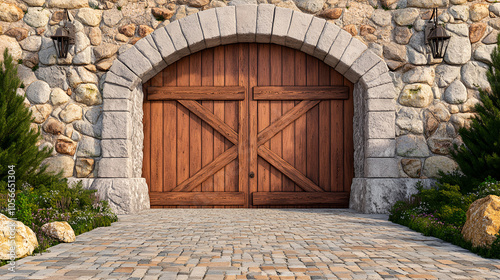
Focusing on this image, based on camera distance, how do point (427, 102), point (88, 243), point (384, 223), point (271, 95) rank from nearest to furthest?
point (88, 243), point (384, 223), point (427, 102), point (271, 95)

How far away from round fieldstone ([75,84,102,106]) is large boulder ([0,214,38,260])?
351 centimetres

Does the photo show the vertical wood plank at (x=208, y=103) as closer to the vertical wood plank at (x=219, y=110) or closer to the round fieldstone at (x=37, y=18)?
the vertical wood plank at (x=219, y=110)

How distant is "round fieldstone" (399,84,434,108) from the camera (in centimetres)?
668

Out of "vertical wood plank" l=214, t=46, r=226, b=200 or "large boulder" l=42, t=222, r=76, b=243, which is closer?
"large boulder" l=42, t=222, r=76, b=243

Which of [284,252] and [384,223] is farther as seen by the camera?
[384,223]

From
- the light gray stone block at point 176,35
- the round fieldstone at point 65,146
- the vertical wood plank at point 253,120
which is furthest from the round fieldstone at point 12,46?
the vertical wood plank at point 253,120

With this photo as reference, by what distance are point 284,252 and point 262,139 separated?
12.4 feet

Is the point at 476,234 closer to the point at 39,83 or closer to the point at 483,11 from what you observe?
the point at 483,11

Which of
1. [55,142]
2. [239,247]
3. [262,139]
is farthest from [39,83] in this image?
[239,247]

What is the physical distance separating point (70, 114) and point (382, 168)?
5046 millimetres

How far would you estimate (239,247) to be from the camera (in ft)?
12.5

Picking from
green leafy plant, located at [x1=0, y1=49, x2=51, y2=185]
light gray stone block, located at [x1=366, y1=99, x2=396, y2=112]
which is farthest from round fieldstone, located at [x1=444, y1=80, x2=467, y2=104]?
green leafy plant, located at [x1=0, y1=49, x2=51, y2=185]

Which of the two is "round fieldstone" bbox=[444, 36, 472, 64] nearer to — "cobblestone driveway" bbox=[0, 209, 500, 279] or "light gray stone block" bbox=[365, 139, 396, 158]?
"light gray stone block" bbox=[365, 139, 396, 158]

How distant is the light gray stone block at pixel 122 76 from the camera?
22.1 ft
